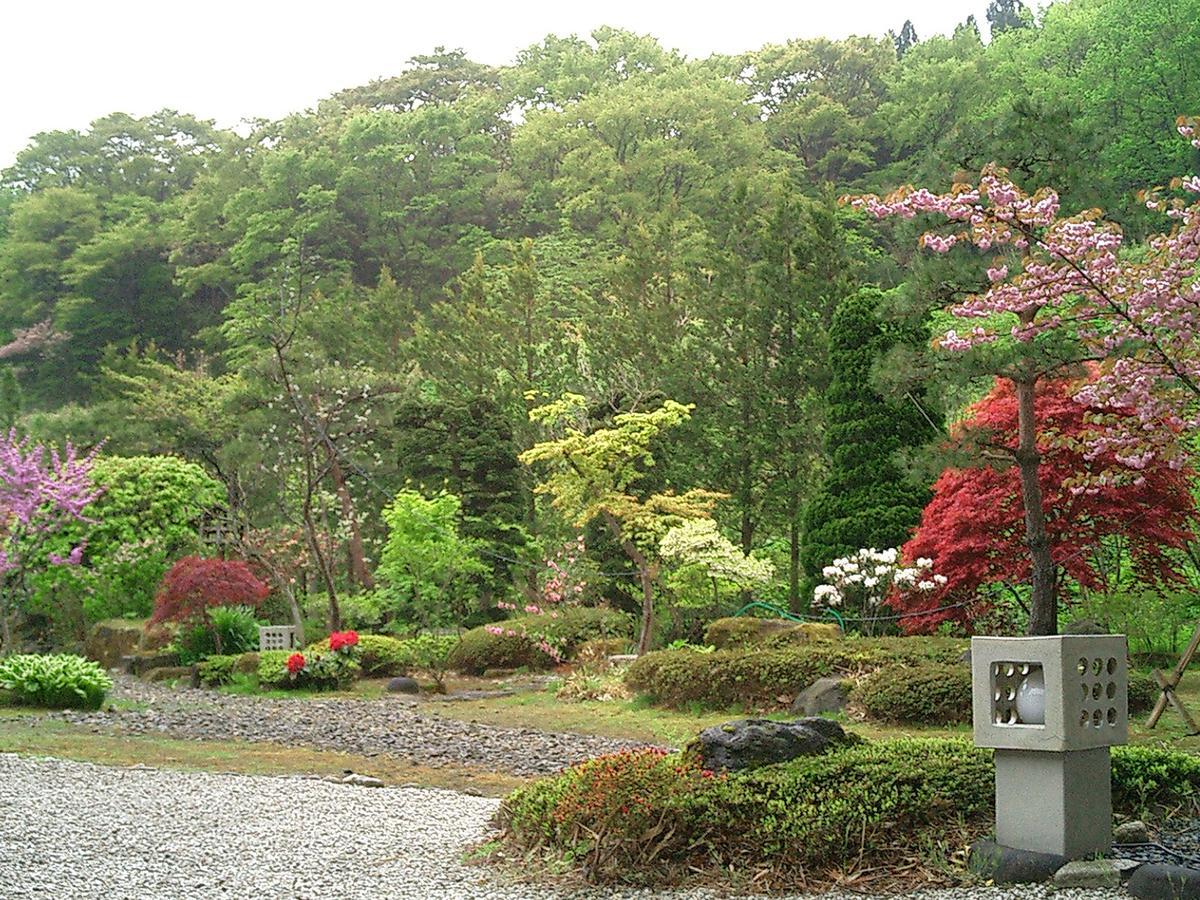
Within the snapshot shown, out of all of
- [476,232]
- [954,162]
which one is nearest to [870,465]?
[954,162]

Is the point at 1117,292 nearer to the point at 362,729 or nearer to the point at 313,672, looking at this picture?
the point at 362,729

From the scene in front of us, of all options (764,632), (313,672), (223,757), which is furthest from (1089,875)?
(313,672)

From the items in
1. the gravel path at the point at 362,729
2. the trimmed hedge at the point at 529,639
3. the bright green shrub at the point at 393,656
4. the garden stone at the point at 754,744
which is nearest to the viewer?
the garden stone at the point at 754,744

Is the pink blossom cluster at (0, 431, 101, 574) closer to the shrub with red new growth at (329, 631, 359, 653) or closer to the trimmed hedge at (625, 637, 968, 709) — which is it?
the shrub with red new growth at (329, 631, 359, 653)

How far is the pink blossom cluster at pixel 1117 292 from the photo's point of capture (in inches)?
267

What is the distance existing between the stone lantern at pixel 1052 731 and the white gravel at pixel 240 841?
325mm

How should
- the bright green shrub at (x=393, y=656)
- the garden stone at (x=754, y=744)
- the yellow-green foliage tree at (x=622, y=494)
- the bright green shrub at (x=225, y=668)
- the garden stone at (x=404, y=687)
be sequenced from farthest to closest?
the bright green shrub at (x=393, y=656), the bright green shrub at (x=225, y=668), the yellow-green foliage tree at (x=622, y=494), the garden stone at (x=404, y=687), the garden stone at (x=754, y=744)

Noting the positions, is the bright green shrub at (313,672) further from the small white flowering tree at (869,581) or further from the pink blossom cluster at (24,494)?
the small white flowering tree at (869,581)

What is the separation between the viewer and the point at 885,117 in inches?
1093

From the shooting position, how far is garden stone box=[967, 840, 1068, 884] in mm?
4195

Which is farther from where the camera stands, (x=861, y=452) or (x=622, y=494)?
(x=622, y=494)

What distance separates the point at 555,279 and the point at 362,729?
15.1 metres

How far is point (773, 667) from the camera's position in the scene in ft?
33.7

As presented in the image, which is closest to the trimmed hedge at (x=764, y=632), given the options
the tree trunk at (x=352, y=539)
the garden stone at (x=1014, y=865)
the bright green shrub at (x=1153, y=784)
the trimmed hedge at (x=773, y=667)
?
the trimmed hedge at (x=773, y=667)
